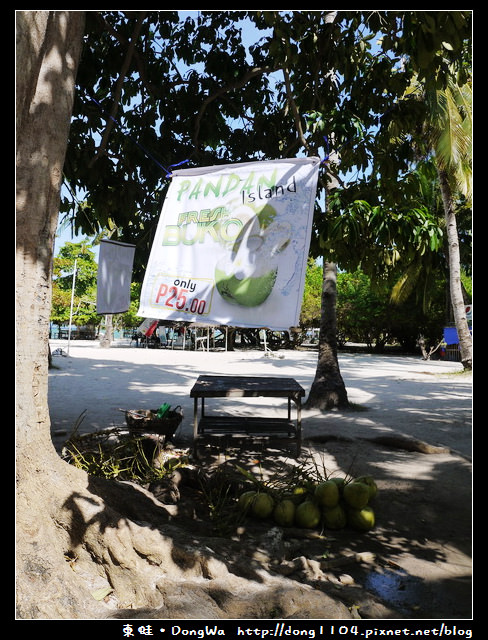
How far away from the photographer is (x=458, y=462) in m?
6.22

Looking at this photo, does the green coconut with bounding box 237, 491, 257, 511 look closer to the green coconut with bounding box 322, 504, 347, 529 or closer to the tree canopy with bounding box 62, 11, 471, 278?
the green coconut with bounding box 322, 504, 347, 529

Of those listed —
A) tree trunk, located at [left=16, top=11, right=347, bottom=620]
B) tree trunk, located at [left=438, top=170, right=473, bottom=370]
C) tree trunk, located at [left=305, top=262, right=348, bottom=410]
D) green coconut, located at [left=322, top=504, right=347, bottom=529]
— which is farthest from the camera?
tree trunk, located at [left=438, top=170, right=473, bottom=370]

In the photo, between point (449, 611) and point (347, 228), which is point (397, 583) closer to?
point (449, 611)

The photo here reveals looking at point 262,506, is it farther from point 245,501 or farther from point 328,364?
point 328,364

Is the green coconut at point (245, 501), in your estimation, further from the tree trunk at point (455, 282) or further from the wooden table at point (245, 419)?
the tree trunk at point (455, 282)

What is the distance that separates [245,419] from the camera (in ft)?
23.5

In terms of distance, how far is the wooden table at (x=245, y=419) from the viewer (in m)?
6.00

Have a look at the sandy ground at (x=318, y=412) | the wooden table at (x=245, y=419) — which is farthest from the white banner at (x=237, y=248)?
the sandy ground at (x=318, y=412)

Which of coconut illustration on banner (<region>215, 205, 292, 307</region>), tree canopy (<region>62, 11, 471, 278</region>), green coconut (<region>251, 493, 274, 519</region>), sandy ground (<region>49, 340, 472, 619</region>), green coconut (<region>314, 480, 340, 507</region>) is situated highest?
tree canopy (<region>62, 11, 471, 278</region>)

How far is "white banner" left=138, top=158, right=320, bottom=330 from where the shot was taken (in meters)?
3.60

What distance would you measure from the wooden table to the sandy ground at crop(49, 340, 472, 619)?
2.08ft

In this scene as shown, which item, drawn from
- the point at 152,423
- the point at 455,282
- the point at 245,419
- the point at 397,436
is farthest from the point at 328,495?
→ the point at 455,282

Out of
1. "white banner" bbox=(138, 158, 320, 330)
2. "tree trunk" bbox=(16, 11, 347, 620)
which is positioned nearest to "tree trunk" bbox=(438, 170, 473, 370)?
"white banner" bbox=(138, 158, 320, 330)

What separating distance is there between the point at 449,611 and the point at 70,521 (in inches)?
99.2
